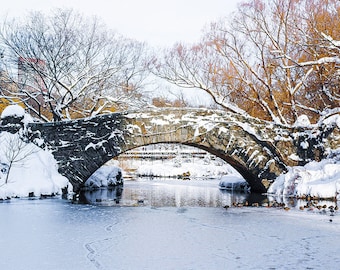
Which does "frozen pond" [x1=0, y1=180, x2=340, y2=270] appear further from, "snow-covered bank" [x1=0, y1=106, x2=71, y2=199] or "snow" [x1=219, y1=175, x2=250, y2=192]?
"snow" [x1=219, y1=175, x2=250, y2=192]

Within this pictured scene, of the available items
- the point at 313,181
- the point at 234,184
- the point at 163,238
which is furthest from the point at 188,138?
the point at 163,238

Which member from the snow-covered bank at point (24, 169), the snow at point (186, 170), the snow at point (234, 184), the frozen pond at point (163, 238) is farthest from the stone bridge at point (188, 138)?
the snow at point (186, 170)

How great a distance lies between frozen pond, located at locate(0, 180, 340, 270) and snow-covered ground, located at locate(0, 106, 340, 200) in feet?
4.95

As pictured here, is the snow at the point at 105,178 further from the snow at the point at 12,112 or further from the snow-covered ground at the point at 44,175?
the snow at the point at 12,112

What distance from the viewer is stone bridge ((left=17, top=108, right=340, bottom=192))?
40.9 feet

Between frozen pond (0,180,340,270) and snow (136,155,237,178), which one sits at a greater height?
snow (136,155,237,178)

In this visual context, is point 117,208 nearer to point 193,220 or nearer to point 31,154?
point 193,220

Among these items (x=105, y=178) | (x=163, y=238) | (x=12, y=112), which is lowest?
(x=163, y=238)

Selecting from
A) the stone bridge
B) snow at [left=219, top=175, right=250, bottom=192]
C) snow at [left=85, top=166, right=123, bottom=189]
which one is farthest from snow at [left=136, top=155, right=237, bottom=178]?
the stone bridge

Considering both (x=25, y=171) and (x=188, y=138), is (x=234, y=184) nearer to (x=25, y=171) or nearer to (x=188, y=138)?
(x=188, y=138)

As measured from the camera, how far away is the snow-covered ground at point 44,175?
10922mm

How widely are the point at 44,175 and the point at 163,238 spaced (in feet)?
21.0

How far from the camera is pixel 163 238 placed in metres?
6.00

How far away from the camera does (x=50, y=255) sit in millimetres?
4820
